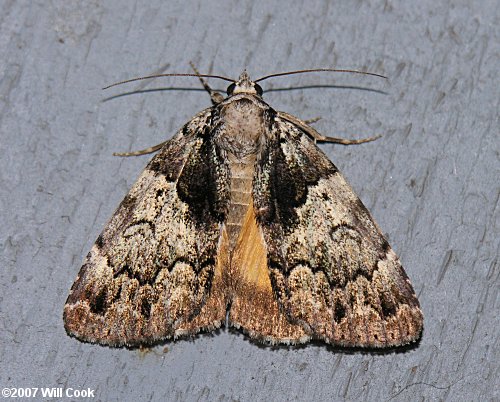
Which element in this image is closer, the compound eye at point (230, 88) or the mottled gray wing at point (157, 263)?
the mottled gray wing at point (157, 263)

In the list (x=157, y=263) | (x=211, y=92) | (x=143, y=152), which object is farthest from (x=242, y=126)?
(x=157, y=263)

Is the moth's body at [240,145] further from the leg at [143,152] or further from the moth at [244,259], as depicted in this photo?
the leg at [143,152]

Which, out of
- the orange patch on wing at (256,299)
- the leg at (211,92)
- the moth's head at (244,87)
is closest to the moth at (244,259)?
the orange patch on wing at (256,299)

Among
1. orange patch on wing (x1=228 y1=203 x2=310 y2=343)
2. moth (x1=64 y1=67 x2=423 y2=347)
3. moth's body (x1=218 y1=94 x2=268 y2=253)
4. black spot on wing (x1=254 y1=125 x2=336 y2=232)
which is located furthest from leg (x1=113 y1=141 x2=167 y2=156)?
orange patch on wing (x1=228 y1=203 x2=310 y2=343)

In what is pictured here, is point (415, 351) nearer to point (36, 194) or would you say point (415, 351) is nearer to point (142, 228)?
point (142, 228)

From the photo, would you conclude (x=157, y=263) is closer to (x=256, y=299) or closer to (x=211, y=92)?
(x=256, y=299)

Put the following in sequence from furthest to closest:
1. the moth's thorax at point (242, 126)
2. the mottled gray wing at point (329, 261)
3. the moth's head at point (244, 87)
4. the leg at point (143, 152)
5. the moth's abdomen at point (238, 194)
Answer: the leg at point (143, 152), the moth's head at point (244, 87), the moth's thorax at point (242, 126), the moth's abdomen at point (238, 194), the mottled gray wing at point (329, 261)
